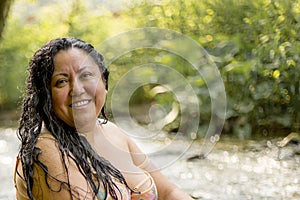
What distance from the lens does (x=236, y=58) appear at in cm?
587

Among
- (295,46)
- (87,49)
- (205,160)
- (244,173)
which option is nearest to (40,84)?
(87,49)

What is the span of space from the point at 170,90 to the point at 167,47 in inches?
18.0

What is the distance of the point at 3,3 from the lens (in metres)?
4.55

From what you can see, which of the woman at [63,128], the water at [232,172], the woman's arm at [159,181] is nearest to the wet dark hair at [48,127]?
the woman at [63,128]

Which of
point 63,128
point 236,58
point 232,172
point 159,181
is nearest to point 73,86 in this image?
point 63,128

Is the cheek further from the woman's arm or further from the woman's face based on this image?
the woman's arm

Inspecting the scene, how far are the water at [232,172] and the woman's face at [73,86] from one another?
3.76ft

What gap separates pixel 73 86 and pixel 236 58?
389cm

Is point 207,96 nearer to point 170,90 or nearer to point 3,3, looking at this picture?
point 170,90

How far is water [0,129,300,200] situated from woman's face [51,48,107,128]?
115 cm

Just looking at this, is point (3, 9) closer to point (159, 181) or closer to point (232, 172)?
point (232, 172)

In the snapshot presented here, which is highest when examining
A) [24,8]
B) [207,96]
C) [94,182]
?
[24,8]

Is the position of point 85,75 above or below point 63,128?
above

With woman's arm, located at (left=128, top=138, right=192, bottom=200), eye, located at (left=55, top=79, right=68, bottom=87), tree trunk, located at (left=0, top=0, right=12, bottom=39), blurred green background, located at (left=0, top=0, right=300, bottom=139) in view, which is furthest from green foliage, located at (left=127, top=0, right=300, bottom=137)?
eye, located at (left=55, top=79, right=68, bottom=87)
